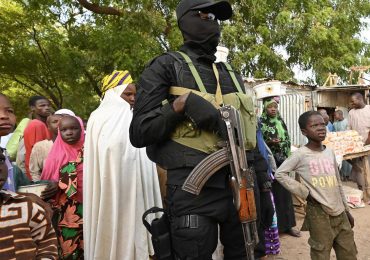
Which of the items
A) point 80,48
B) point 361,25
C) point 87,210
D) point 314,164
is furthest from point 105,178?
point 361,25

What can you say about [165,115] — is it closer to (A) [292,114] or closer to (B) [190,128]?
(B) [190,128]

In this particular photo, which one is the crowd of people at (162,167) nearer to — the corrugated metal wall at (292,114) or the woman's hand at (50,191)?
the woman's hand at (50,191)

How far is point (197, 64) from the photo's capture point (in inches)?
80.7

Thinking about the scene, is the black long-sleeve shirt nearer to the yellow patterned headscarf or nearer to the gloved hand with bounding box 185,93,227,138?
the gloved hand with bounding box 185,93,227,138

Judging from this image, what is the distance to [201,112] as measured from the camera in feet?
5.92

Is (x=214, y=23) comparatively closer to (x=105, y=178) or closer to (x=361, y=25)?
(x=105, y=178)

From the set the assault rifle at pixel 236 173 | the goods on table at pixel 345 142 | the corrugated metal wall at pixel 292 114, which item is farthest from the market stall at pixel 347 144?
the assault rifle at pixel 236 173

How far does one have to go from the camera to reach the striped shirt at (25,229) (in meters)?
1.73

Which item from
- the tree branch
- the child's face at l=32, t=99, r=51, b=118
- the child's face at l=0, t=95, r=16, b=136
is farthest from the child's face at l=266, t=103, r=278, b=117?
the tree branch

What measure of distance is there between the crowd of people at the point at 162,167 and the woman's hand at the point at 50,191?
2 centimetres

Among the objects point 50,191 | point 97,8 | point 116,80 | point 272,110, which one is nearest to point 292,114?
point 97,8

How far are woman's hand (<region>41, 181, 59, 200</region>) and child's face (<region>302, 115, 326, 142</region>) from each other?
198cm

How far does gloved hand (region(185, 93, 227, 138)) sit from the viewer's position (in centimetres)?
181

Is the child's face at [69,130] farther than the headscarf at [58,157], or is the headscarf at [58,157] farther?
the child's face at [69,130]
